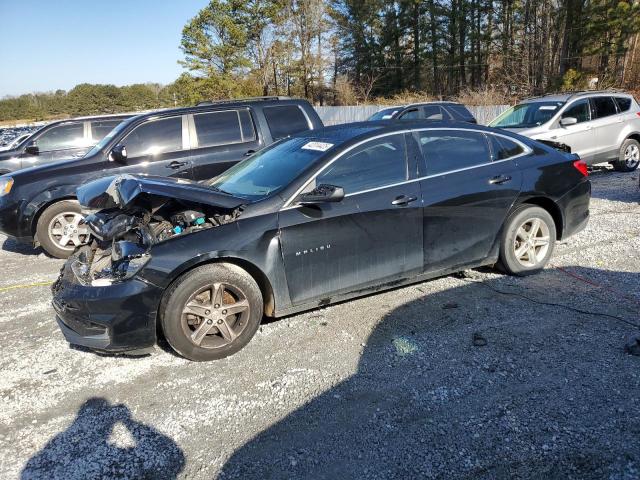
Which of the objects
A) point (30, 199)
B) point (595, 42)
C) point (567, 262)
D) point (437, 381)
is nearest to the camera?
point (437, 381)

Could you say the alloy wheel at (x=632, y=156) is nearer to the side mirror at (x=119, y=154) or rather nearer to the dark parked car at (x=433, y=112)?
the dark parked car at (x=433, y=112)

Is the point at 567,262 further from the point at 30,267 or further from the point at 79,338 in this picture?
the point at 30,267

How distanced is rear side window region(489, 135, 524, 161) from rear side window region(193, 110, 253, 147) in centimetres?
378

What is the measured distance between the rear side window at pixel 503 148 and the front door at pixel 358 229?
107 centimetres

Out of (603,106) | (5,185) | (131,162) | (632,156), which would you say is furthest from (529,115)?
(5,185)

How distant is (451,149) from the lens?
4.45 metres

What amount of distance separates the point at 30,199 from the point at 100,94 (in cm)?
6899

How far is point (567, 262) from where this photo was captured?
5.25 meters

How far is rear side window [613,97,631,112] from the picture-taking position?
33.8 ft

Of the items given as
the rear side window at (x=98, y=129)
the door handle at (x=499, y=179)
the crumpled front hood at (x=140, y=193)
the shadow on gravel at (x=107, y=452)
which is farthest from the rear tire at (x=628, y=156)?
the shadow on gravel at (x=107, y=452)

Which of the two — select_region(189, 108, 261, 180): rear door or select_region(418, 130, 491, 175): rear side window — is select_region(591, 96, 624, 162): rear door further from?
select_region(189, 108, 261, 180): rear door

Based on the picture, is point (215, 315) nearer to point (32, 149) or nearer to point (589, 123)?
point (32, 149)

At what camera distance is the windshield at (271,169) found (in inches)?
156

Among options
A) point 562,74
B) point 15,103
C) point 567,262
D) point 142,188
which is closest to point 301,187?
→ point 142,188
